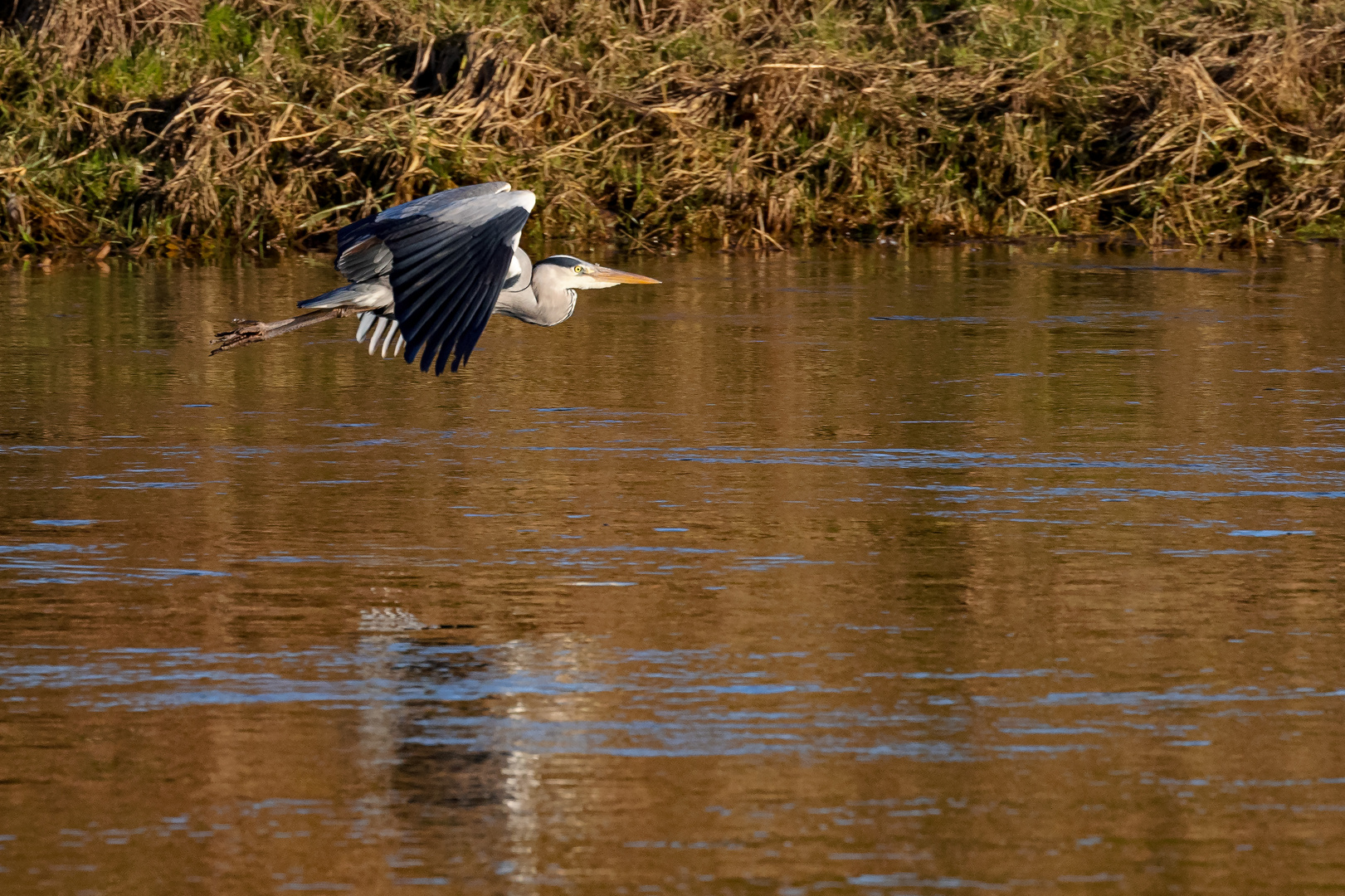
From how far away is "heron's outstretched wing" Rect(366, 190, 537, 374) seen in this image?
615 centimetres

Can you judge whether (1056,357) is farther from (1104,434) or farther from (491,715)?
(491,715)

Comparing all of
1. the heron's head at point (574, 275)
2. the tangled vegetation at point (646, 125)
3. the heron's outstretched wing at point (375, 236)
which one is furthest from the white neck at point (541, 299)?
the tangled vegetation at point (646, 125)

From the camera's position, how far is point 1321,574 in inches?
213

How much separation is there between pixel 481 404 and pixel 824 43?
766 centimetres

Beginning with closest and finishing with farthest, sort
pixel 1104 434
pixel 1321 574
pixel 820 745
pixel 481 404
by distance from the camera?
1. pixel 820 745
2. pixel 1321 574
3. pixel 1104 434
4. pixel 481 404

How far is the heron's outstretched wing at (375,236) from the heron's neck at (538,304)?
376 mm

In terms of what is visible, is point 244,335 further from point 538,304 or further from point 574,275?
point 574,275

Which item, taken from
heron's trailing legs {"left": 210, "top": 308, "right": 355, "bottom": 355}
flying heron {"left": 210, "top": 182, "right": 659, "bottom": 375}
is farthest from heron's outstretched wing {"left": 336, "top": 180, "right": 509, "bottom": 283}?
heron's trailing legs {"left": 210, "top": 308, "right": 355, "bottom": 355}

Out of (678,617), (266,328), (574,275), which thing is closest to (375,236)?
(574,275)

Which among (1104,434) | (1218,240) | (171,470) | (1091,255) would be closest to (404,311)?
(171,470)

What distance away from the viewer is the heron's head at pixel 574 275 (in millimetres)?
7371

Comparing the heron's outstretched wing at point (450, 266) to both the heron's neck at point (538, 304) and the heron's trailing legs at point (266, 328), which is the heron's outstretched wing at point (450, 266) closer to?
the heron's neck at point (538, 304)

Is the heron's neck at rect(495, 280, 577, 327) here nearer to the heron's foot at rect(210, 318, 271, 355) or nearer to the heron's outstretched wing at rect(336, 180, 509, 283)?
the heron's outstretched wing at rect(336, 180, 509, 283)

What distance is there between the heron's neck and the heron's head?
31mm
